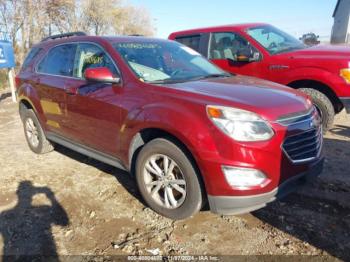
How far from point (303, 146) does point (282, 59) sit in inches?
118

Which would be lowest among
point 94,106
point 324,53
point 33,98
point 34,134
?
point 34,134

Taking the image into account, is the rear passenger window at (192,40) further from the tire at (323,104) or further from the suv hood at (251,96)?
the suv hood at (251,96)

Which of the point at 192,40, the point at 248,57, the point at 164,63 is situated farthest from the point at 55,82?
the point at 192,40

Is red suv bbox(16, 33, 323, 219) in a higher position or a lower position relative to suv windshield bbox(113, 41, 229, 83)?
lower

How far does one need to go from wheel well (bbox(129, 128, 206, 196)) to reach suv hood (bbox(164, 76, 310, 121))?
0.42m

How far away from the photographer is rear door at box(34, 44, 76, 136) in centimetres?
421

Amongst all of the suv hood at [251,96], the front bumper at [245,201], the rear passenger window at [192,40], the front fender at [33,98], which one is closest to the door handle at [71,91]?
the front fender at [33,98]

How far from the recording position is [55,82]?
431 centimetres

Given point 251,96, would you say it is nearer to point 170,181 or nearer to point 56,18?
point 170,181

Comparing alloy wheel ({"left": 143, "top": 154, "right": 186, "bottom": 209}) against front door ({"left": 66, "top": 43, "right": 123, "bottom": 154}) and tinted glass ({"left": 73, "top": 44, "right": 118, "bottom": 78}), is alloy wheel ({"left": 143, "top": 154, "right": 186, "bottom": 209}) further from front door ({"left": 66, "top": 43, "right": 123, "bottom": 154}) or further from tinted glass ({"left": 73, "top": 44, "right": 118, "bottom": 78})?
tinted glass ({"left": 73, "top": 44, "right": 118, "bottom": 78})

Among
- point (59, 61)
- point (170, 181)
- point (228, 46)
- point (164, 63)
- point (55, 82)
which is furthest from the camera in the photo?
point (228, 46)

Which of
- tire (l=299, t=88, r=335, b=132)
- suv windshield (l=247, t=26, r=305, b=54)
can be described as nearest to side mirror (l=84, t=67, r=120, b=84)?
tire (l=299, t=88, r=335, b=132)

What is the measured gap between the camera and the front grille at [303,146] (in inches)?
109

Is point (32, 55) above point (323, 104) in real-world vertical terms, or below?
above
